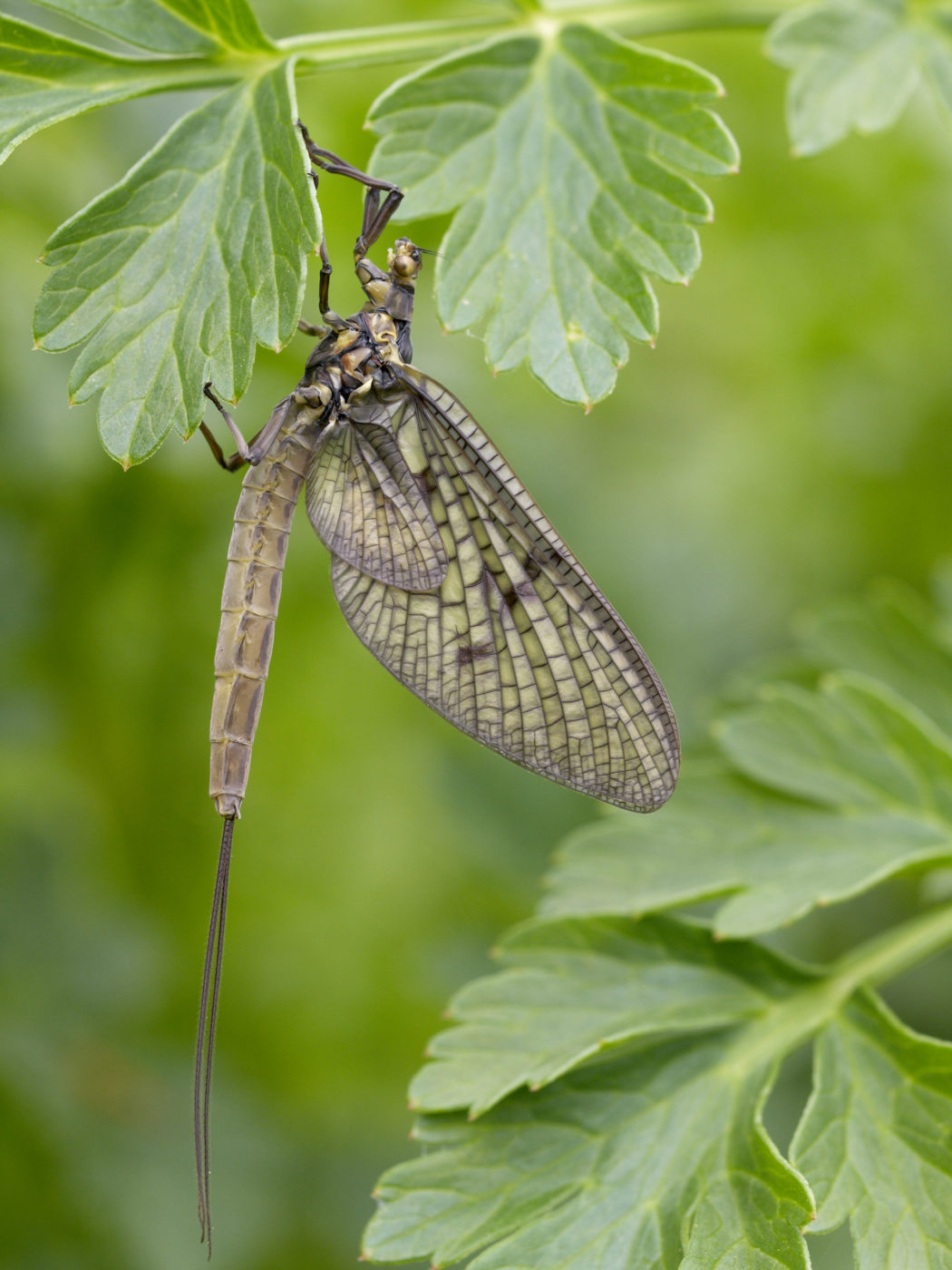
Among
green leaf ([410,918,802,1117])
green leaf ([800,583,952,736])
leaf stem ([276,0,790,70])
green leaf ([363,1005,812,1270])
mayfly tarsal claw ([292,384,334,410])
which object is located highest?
leaf stem ([276,0,790,70])

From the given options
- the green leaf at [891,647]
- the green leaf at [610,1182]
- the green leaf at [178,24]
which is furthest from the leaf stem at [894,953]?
the green leaf at [178,24]

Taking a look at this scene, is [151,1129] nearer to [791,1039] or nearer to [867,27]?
[791,1039]

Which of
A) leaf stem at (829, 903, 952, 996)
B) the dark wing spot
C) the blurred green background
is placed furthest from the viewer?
the blurred green background

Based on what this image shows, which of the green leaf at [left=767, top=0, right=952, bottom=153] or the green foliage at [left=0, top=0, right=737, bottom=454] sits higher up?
the green leaf at [left=767, top=0, right=952, bottom=153]

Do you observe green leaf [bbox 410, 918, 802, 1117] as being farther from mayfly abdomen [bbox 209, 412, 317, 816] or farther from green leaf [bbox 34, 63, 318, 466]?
green leaf [bbox 34, 63, 318, 466]

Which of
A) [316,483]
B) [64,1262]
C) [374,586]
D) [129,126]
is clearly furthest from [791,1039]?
[129,126]

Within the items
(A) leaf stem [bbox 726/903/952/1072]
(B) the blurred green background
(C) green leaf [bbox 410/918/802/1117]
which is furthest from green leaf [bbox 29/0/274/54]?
A: (A) leaf stem [bbox 726/903/952/1072]

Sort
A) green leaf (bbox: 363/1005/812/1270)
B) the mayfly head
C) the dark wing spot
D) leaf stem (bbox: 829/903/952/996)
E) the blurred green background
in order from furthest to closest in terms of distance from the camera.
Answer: the blurred green background < leaf stem (bbox: 829/903/952/996) < the mayfly head < the dark wing spot < green leaf (bbox: 363/1005/812/1270)
